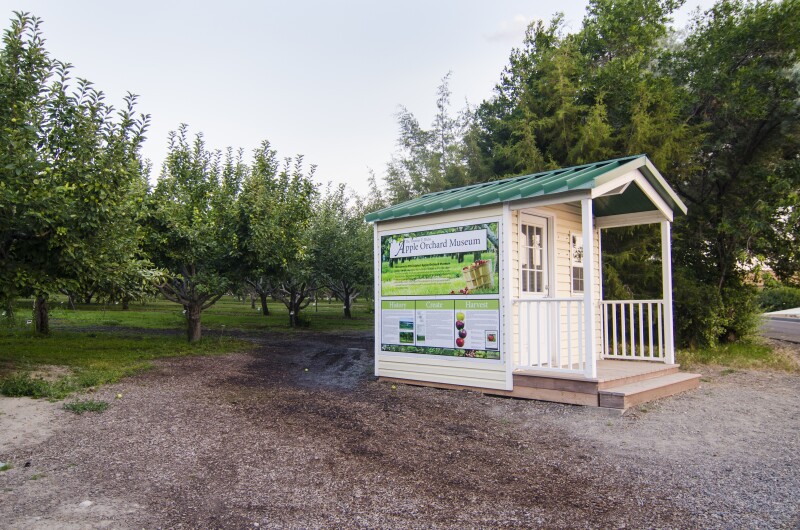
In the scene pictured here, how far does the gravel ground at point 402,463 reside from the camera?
11.1 feet

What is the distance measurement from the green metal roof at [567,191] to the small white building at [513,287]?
0.02 meters

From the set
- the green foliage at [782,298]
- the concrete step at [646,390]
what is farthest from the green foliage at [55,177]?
the green foliage at [782,298]

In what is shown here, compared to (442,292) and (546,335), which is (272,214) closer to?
(442,292)

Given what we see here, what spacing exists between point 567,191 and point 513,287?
151 cm

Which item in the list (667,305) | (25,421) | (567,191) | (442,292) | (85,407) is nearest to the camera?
(25,421)

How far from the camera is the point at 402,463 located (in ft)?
14.7

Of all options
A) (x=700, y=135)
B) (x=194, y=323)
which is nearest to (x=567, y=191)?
(x=700, y=135)

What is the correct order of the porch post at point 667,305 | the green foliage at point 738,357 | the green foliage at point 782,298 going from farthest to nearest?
the green foliage at point 782,298 < the green foliage at point 738,357 < the porch post at point 667,305

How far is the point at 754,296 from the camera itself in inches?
513

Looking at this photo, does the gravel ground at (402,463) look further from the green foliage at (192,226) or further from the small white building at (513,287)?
the green foliage at (192,226)

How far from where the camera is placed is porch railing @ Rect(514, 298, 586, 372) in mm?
6762

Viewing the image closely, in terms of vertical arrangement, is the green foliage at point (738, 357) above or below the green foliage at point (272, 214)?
below

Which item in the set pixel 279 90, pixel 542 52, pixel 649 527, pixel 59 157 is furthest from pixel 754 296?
pixel 59 157

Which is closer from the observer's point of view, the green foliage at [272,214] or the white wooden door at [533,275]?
the white wooden door at [533,275]
